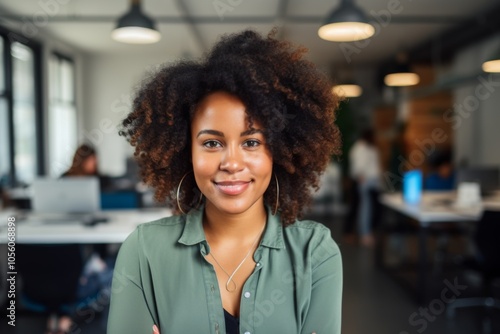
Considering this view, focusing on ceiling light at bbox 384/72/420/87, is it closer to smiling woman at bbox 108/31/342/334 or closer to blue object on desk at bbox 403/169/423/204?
blue object on desk at bbox 403/169/423/204

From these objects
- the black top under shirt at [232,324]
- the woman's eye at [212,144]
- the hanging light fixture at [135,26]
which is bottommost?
the black top under shirt at [232,324]

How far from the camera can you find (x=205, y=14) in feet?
22.5

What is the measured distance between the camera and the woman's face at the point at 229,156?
119 cm

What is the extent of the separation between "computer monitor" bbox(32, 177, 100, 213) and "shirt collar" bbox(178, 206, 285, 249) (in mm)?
2608

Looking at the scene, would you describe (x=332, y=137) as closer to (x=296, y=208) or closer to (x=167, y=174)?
(x=296, y=208)

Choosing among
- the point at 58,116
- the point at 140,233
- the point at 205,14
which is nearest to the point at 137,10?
the point at 205,14

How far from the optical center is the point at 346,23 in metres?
3.84

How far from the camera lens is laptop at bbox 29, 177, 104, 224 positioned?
371 centimetres

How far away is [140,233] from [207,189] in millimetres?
238

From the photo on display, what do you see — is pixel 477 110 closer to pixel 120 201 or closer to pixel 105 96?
pixel 120 201

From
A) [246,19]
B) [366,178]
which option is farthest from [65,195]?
[366,178]

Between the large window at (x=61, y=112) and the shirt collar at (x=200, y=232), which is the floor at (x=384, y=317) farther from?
the large window at (x=61, y=112)

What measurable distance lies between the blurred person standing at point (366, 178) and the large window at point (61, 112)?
4.66 metres

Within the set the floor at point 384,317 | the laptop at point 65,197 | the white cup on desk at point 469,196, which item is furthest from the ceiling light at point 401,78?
the laptop at point 65,197
